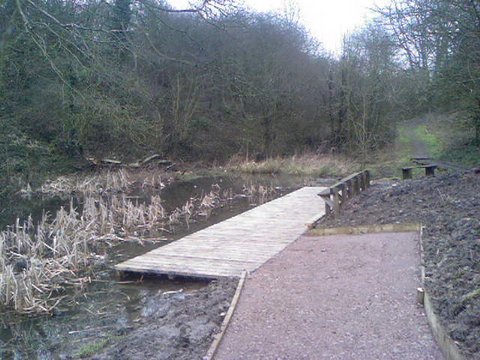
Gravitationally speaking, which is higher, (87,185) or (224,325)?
(224,325)

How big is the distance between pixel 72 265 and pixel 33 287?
1214mm

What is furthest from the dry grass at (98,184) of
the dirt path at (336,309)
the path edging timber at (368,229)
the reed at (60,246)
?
the dirt path at (336,309)

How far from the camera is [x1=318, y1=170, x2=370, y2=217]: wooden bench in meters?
10.5

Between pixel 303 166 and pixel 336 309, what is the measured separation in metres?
19.3

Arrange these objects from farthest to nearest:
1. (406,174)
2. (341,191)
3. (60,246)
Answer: (406,174) → (341,191) → (60,246)

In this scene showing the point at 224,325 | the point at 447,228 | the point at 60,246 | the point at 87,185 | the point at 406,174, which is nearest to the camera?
the point at 224,325

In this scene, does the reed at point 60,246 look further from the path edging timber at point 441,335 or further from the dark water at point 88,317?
the path edging timber at point 441,335

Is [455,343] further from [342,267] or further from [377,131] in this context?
[377,131]

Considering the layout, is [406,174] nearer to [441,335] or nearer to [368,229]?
[368,229]

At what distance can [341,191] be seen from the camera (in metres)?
11.5

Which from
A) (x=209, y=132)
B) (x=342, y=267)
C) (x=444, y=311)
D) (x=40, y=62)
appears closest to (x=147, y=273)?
(x=342, y=267)

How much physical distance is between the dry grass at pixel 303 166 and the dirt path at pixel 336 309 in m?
15.7

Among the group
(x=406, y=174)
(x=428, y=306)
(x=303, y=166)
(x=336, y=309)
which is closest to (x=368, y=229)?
(x=336, y=309)

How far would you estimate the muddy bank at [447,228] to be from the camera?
168 inches
